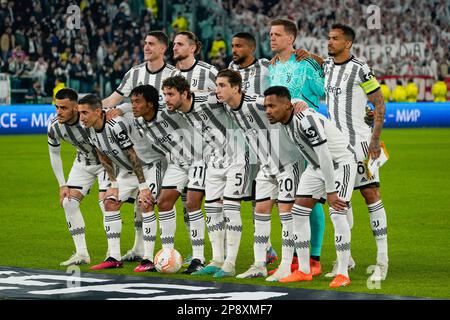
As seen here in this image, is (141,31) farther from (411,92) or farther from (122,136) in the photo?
(122,136)

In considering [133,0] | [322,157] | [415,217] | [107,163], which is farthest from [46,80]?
[322,157]

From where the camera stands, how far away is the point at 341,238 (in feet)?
30.6

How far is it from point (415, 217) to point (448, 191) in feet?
10.3

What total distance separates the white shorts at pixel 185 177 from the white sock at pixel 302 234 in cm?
127

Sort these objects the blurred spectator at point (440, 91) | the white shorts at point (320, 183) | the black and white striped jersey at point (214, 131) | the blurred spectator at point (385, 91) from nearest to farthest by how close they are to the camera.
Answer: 1. the white shorts at point (320, 183)
2. the black and white striped jersey at point (214, 131)
3. the blurred spectator at point (385, 91)
4. the blurred spectator at point (440, 91)

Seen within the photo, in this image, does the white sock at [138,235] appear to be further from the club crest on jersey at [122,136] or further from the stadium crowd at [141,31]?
the stadium crowd at [141,31]

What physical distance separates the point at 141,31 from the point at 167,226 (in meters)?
25.8

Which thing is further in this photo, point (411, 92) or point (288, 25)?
point (411, 92)

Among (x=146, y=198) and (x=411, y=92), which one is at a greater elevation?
(x=411, y=92)

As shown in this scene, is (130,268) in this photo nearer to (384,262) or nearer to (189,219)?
(189,219)

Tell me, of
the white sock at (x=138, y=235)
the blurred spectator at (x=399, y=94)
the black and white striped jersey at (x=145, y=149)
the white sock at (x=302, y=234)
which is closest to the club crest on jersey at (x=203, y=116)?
the black and white striped jersey at (x=145, y=149)

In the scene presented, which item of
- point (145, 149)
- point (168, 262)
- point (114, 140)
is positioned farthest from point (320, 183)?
point (114, 140)

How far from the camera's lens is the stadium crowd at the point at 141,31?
1264 inches

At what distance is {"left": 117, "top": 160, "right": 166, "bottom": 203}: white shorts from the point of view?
10672mm
